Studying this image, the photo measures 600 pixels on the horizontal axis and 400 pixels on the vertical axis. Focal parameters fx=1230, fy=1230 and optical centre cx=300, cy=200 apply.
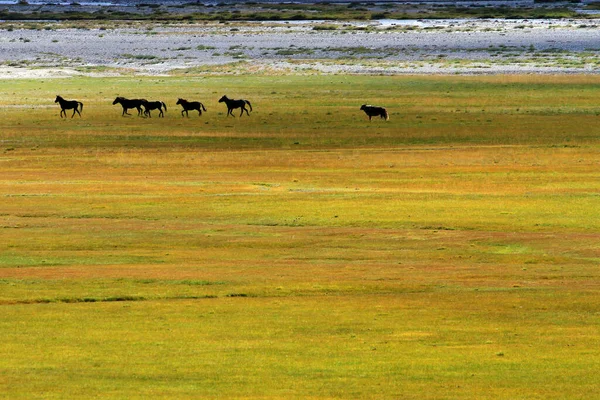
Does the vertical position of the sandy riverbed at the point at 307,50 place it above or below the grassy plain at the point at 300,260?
below

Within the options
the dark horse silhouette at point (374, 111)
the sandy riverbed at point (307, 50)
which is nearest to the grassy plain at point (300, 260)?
the dark horse silhouette at point (374, 111)

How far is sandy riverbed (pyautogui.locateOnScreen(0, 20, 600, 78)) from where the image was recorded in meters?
87.4

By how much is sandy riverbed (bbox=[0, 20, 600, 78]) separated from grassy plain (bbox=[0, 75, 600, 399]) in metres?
30.6

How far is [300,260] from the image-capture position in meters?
26.5

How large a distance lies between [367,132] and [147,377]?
38418mm

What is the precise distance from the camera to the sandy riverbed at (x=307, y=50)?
A: 87.4 m

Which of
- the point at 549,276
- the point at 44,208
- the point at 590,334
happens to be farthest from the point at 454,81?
the point at 590,334

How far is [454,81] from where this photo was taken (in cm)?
7806

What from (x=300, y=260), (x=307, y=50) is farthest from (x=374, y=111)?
(x=307, y=50)

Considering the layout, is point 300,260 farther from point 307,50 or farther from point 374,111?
point 307,50

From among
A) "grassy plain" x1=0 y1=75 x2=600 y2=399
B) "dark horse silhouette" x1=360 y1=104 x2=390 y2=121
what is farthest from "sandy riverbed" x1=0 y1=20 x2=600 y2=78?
"grassy plain" x1=0 y1=75 x2=600 y2=399

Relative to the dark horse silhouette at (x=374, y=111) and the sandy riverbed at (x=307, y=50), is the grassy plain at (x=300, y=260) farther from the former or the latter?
the sandy riverbed at (x=307, y=50)

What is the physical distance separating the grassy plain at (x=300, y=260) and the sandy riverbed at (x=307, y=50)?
30578 mm

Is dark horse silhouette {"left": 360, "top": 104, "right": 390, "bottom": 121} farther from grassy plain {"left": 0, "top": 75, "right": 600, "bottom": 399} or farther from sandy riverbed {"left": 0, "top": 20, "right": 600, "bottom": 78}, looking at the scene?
sandy riverbed {"left": 0, "top": 20, "right": 600, "bottom": 78}
